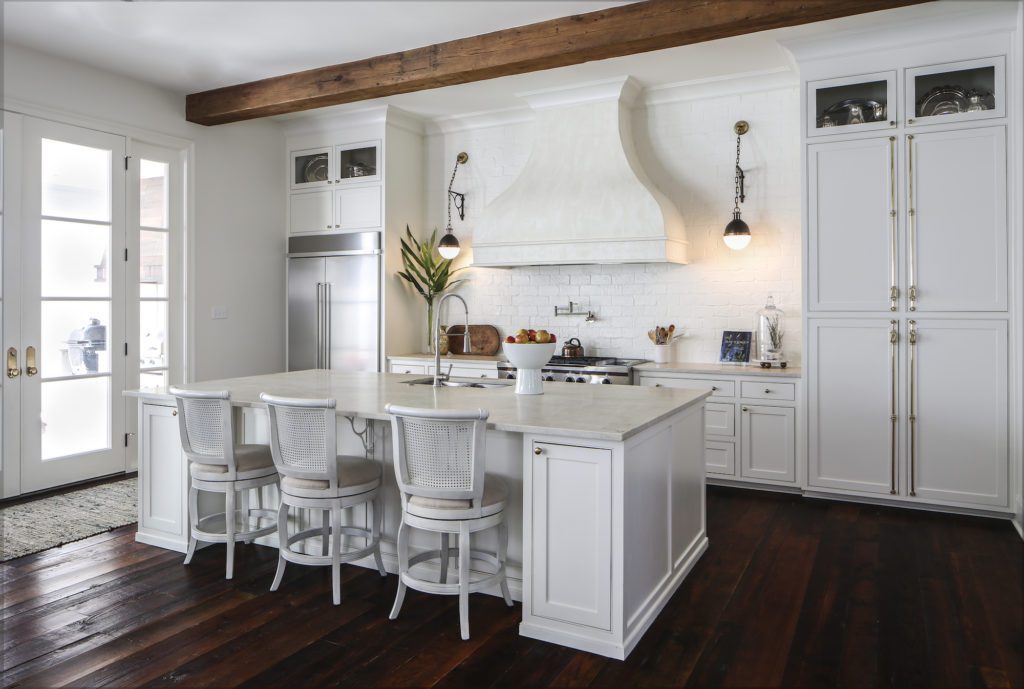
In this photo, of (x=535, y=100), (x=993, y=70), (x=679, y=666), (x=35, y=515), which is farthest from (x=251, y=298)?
(x=993, y=70)

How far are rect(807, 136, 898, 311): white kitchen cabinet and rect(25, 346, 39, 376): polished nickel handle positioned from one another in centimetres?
503

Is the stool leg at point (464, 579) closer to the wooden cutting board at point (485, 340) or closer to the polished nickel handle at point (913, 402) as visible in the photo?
the polished nickel handle at point (913, 402)

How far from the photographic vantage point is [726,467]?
480 centimetres

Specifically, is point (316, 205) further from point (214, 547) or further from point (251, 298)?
point (214, 547)

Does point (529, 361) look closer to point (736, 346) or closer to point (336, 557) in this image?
point (336, 557)

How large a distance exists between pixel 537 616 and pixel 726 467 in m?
2.60

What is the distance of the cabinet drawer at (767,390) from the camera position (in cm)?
458

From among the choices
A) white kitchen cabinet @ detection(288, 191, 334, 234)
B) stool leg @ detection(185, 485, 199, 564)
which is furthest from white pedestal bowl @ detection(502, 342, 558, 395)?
white kitchen cabinet @ detection(288, 191, 334, 234)

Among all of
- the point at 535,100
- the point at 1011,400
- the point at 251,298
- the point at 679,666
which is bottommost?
the point at 679,666

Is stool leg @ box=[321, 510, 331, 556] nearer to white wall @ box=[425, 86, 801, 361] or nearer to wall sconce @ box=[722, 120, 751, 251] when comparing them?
white wall @ box=[425, 86, 801, 361]

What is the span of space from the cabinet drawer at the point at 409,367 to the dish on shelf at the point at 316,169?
5.99 feet

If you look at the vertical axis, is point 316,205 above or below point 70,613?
above

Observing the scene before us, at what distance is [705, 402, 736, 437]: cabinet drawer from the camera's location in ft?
15.6

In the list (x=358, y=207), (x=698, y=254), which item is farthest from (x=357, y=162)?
(x=698, y=254)
